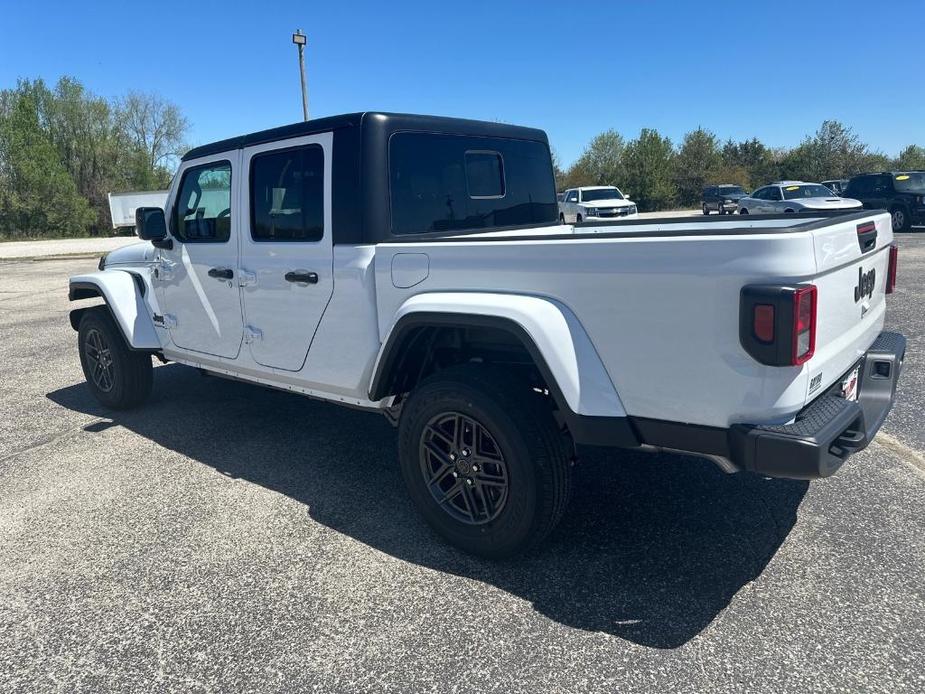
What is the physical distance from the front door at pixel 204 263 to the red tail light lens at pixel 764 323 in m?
3.07

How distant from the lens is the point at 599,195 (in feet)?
86.9

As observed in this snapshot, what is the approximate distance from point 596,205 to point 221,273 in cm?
2228

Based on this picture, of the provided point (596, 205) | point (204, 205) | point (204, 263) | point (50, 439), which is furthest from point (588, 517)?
point (596, 205)

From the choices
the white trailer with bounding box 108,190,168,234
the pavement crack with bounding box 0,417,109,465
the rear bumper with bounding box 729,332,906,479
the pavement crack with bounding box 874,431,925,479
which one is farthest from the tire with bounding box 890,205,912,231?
the white trailer with bounding box 108,190,168,234

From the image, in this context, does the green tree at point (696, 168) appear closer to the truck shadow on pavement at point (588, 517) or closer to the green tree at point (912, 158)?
the green tree at point (912, 158)

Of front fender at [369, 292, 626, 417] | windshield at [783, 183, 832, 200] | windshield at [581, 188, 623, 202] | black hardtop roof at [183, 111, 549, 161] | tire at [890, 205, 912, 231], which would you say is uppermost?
windshield at [581, 188, 623, 202]

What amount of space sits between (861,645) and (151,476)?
12.8 feet

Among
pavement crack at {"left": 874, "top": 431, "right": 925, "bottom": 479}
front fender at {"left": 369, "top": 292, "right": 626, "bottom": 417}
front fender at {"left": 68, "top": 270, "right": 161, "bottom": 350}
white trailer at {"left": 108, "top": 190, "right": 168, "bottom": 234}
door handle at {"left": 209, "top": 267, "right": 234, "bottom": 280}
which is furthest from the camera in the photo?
white trailer at {"left": 108, "top": 190, "right": 168, "bottom": 234}

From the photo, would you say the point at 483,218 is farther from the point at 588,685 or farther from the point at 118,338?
the point at 118,338

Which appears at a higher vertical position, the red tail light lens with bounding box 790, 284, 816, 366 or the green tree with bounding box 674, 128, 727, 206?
the green tree with bounding box 674, 128, 727, 206

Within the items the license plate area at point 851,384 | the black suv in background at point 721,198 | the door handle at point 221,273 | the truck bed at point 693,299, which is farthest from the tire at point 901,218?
the door handle at point 221,273

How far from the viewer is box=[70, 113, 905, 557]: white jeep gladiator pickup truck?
2.37 metres

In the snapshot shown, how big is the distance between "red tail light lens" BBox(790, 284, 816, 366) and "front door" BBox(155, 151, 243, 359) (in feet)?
10.4

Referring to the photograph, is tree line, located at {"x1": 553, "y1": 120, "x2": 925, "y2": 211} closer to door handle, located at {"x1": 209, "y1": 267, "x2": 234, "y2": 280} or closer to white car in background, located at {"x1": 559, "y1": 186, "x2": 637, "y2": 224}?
white car in background, located at {"x1": 559, "y1": 186, "x2": 637, "y2": 224}
